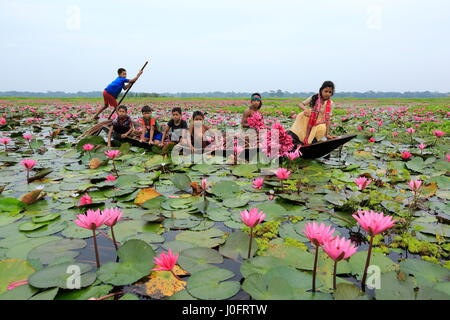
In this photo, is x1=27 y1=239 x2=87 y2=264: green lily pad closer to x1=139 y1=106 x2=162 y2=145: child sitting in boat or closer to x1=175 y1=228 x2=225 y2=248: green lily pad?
x1=175 y1=228 x2=225 y2=248: green lily pad

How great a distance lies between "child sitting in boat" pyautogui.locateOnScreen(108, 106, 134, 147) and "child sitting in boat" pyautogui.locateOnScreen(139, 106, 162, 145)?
0.40 meters

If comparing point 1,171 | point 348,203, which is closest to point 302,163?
point 348,203

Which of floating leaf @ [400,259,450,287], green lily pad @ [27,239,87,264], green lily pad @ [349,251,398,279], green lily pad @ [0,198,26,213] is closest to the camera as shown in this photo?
floating leaf @ [400,259,450,287]

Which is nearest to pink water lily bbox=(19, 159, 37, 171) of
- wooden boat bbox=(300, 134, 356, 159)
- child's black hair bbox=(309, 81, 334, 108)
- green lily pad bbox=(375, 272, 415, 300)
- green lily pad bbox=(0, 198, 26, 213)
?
green lily pad bbox=(0, 198, 26, 213)

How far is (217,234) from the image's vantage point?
2.01 meters

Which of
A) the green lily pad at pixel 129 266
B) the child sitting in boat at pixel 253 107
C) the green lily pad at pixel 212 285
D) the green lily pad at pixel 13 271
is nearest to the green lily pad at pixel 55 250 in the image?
the green lily pad at pixel 13 271

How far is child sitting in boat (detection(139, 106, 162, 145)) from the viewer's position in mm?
5289

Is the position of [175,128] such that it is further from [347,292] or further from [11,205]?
[347,292]

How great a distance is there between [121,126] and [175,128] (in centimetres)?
137

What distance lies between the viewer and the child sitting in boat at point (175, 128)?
16.5ft

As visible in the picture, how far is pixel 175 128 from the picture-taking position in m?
5.23

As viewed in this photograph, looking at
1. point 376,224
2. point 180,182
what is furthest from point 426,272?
point 180,182

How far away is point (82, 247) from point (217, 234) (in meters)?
0.94
